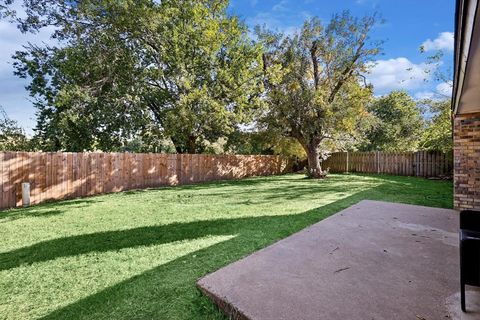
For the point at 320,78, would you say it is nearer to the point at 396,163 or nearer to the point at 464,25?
the point at 396,163

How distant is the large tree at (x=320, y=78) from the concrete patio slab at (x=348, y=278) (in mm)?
8616

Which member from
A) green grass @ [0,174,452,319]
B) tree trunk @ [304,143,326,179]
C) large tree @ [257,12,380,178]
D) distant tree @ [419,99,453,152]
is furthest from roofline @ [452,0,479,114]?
tree trunk @ [304,143,326,179]

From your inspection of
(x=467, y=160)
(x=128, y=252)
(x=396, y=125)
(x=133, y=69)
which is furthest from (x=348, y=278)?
(x=396, y=125)

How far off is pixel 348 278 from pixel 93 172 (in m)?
8.73

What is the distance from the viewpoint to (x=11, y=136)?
10930 millimetres

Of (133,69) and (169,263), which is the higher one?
(133,69)

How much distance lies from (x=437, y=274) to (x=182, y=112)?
372 inches

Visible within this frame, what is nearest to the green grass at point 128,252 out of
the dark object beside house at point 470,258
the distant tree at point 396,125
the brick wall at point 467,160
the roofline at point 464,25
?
the brick wall at point 467,160

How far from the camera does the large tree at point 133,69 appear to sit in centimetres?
1001

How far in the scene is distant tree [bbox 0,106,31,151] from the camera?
422 inches

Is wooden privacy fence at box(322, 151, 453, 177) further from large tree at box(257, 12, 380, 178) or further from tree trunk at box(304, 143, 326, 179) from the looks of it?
tree trunk at box(304, 143, 326, 179)

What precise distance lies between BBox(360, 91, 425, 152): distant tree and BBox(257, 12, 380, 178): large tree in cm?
905

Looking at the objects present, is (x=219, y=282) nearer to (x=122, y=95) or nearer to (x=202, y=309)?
(x=202, y=309)

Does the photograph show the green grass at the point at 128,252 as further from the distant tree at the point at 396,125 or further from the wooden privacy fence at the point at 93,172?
the distant tree at the point at 396,125
